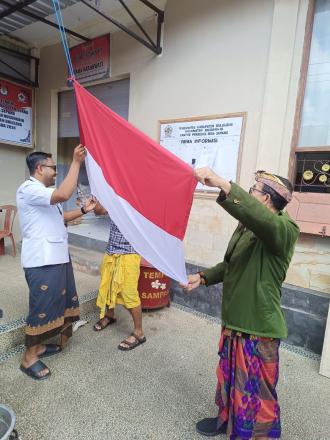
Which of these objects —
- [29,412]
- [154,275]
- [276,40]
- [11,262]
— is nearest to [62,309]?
[29,412]

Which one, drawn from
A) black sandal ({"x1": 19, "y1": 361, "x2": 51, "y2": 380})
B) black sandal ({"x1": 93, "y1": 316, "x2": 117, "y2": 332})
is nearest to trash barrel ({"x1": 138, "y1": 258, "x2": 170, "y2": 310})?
black sandal ({"x1": 93, "y1": 316, "x2": 117, "y2": 332})

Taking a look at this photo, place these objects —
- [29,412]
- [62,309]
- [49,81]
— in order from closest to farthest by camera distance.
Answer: [29,412], [62,309], [49,81]

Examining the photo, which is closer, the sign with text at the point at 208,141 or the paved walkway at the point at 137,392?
the paved walkway at the point at 137,392

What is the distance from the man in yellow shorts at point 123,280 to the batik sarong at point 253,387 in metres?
1.39

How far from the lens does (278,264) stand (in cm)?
153

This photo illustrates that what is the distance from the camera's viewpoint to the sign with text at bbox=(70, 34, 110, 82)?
4672 millimetres

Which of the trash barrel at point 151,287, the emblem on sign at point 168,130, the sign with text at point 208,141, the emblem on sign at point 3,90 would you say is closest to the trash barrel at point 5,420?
the trash barrel at point 151,287

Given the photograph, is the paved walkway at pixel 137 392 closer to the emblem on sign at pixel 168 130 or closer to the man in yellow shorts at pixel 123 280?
the man in yellow shorts at pixel 123 280

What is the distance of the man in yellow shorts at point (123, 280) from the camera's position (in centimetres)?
288

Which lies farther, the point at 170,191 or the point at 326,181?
the point at 326,181

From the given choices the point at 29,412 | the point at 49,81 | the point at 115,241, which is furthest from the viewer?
the point at 49,81

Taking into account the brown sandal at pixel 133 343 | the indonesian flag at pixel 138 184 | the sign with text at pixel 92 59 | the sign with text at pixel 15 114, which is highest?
the sign with text at pixel 92 59

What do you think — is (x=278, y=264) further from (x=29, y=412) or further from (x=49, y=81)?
(x=49, y=81)

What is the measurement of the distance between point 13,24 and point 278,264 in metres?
5.56
